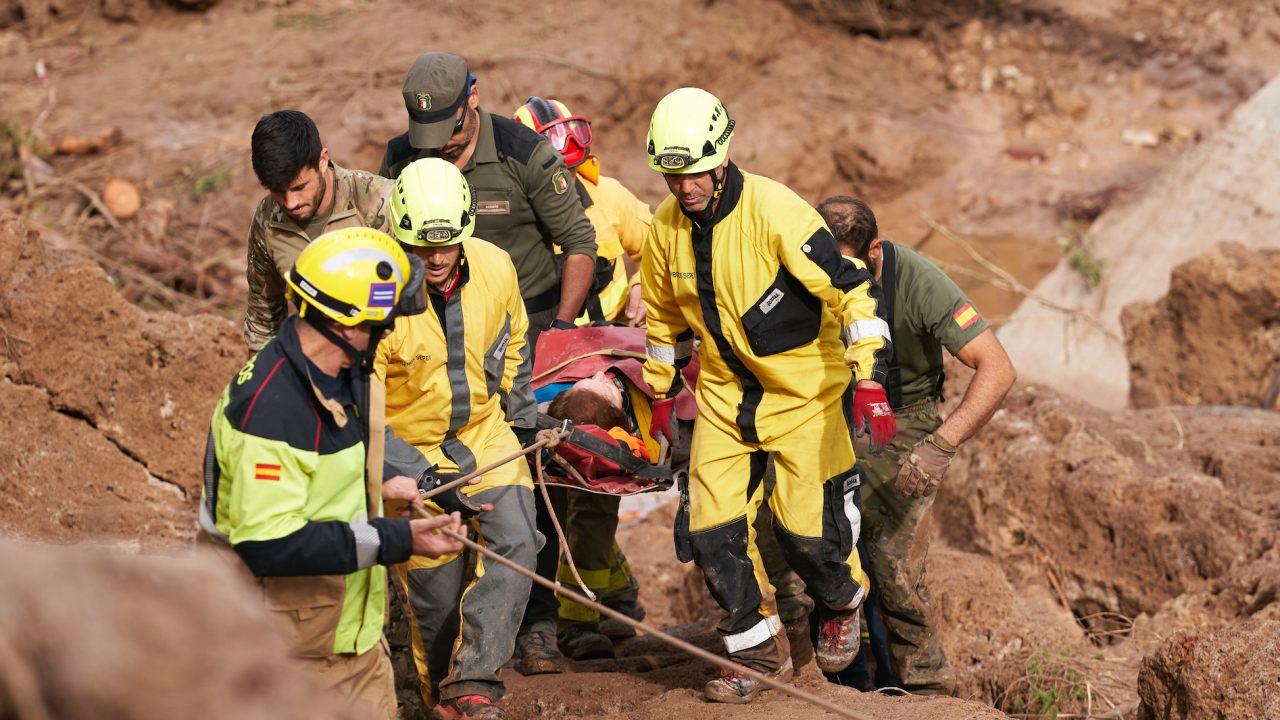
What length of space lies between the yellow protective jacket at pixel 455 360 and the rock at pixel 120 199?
318 inches

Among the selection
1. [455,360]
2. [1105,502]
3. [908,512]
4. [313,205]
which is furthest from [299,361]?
[1105,502]

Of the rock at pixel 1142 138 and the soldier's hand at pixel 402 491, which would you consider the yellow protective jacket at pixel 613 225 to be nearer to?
the soldier's hand at pixel 402 491

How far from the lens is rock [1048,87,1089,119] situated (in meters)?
14.9

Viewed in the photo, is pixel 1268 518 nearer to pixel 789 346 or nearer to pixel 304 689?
pixel 789 346

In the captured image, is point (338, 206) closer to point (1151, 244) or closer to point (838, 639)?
point (838, 639)

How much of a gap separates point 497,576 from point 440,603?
0.93ft

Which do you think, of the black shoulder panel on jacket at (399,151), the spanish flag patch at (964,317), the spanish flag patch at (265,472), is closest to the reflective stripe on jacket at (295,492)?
the spanish flag patch at (265,472)

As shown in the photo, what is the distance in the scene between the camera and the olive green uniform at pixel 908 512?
4.50 m

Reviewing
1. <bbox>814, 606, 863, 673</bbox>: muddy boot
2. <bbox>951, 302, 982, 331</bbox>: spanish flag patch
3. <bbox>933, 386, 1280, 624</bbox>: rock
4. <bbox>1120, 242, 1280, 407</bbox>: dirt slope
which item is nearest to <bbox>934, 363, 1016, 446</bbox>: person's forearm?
<bbox>951, 302, 982, 331</bbox>: spanish flag patch

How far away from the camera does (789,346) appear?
4090mm

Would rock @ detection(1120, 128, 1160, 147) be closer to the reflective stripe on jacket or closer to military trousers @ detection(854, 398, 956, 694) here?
military trousers @ detection(854, 398, 956, 694)

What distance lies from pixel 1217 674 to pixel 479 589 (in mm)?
2720

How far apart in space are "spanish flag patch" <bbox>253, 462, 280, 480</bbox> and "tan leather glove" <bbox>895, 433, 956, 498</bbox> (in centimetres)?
246

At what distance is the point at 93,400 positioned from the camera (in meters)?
5.37
